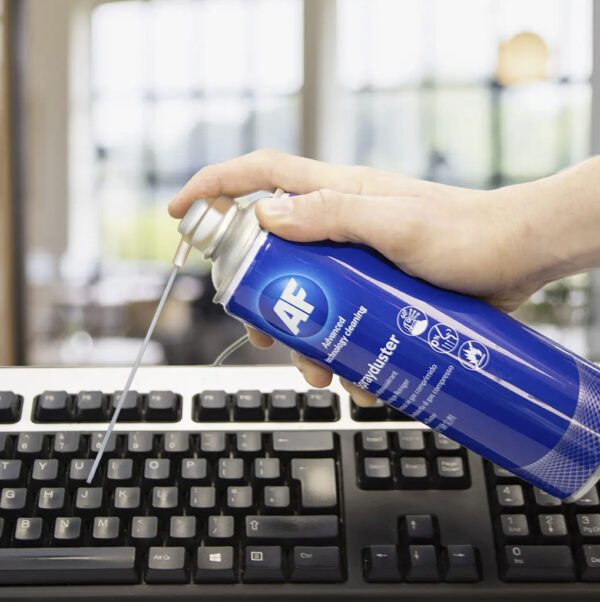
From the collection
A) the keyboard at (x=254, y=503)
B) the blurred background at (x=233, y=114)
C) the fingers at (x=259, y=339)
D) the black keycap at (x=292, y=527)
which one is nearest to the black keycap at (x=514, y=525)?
the keyboard at (x=254, y=503)

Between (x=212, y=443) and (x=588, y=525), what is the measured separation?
25 cm

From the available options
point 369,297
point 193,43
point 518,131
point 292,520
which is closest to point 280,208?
point 369,297

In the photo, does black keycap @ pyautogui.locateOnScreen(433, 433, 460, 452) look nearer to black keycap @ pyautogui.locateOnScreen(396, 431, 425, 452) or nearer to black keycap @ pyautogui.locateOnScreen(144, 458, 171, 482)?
black keycap @ pyautogui.locateOnScreen(396, 431, 425, 452)

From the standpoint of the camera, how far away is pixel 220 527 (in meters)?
0.55

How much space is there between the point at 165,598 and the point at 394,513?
154 millimetres

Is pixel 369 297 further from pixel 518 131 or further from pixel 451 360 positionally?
pixel 518 131

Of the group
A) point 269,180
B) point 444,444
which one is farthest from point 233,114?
point 444,444

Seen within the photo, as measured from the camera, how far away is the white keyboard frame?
24.0 inches

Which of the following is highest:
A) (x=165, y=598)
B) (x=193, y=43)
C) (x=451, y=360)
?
(x=193, y=43)

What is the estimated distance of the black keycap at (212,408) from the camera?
61 cm

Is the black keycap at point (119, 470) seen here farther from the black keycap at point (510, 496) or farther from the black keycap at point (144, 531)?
the black keycap at point (510, 496)

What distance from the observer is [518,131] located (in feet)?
18.5

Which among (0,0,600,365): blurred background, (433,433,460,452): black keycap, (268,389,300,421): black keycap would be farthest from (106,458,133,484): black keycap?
(0,0,600,365): blurred background

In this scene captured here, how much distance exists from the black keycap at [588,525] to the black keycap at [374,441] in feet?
0.43
